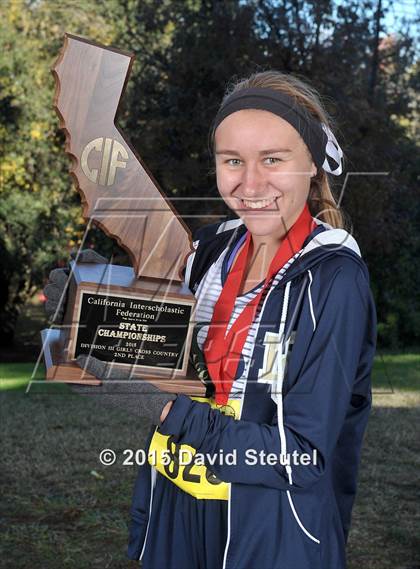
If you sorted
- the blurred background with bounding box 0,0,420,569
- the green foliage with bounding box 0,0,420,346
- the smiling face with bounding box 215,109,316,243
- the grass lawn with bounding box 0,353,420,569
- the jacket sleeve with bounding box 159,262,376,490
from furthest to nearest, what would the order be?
1. the green foliage with bounding box 0,0,420,346
2. the blurred background with bounding box 0,0,420,569
3. the grass lawn with bounding box 0,353,420,569
4. the smiling face with bounding box 215,109,316,243
5. the jacket sleeve with bounding box 159,262,376,490

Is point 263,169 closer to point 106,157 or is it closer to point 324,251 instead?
point 324,251

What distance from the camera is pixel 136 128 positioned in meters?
9.48

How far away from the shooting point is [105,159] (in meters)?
2.00

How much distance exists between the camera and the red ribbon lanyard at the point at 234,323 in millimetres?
1960

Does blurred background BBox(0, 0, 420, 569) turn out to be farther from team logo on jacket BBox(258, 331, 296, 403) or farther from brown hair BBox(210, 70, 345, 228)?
team logo on jacket BBox(258, 331, 296, 403)

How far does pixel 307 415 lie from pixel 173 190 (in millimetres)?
7589

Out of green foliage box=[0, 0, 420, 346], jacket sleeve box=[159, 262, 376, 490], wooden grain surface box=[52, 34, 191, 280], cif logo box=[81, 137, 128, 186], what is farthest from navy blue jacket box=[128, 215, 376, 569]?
green foliage box=[0, 0, 420, 346]

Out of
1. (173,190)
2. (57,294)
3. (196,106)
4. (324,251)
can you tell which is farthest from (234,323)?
(173,190)

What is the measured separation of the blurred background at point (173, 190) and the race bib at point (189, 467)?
35.9 inches

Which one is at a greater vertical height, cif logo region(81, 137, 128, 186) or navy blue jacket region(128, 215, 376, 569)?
cif logo region(81, 137, 128, 186)

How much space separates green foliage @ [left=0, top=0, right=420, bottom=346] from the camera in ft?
28.5

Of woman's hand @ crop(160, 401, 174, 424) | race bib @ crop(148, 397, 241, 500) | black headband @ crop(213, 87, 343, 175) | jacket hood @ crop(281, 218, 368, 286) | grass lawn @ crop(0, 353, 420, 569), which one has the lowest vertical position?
grass lawn @ crop(0, 353, 420, 569)

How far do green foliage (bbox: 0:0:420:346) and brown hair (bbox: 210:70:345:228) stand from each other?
5.27 metres

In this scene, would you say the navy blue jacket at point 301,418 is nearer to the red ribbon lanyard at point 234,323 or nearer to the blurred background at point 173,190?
the red ribbon lanyard at point 234,323
